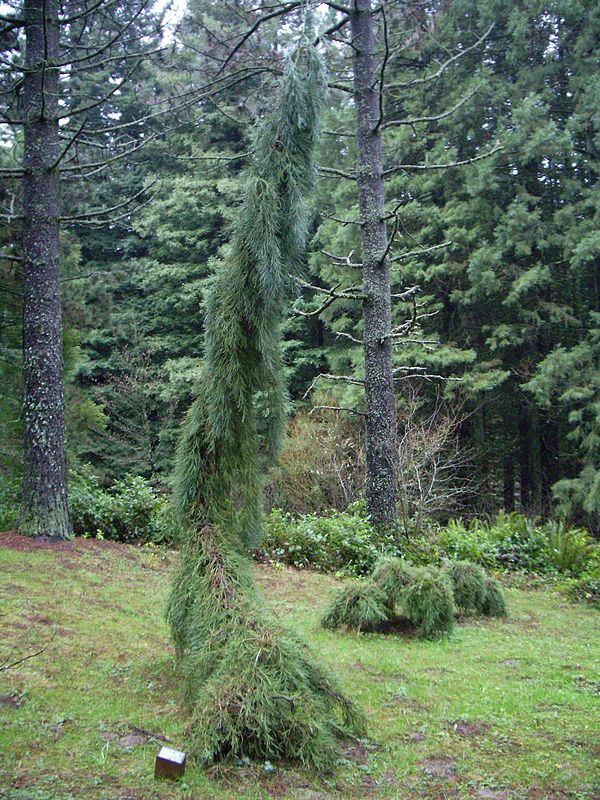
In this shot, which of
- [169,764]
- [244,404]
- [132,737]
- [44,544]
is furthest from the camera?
[44,544]

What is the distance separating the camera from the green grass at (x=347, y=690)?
292cm

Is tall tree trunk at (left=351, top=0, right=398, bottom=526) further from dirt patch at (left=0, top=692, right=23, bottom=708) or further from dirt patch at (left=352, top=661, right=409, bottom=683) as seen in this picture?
dirt patch at (left=0, top=692, right=23, bottom=708)

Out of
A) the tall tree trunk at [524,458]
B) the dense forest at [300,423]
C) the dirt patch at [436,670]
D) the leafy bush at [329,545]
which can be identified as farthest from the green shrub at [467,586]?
the tall tree trunk at [524,458]

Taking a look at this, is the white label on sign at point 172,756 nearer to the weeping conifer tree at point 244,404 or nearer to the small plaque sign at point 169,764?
the small plaque sign at point 169,764

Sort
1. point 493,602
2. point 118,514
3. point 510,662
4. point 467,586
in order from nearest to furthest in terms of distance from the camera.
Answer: point 510,662
point 467,586
point 493,602
point 118,514

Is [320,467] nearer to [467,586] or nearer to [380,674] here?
[467,586]

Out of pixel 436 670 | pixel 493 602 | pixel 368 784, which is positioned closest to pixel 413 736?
pixel 368 784

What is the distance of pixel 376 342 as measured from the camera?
8.97m

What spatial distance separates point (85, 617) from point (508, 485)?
15411 mm

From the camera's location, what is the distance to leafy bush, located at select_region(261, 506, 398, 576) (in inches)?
335

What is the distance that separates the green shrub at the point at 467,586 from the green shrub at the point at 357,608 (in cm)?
105

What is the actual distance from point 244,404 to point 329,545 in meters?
5.05

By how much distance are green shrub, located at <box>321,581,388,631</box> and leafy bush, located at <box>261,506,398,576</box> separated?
2.51m

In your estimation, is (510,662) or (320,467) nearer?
(510,662)
